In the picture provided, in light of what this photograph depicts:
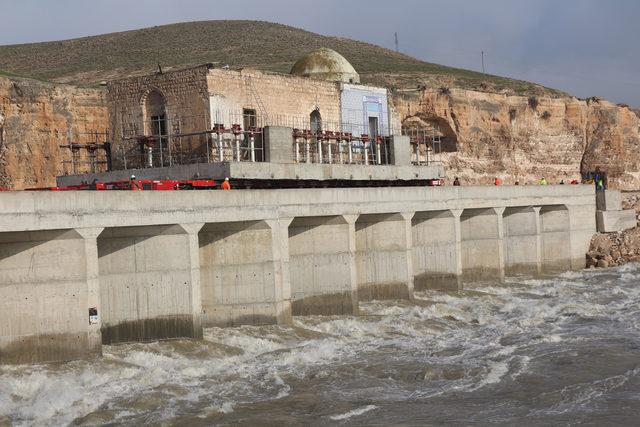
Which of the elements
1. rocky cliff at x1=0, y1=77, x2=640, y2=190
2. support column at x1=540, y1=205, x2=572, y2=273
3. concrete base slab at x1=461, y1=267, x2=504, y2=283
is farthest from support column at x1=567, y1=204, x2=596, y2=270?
rocky cliff at x1=0, y1=77, x2=640, y2=190

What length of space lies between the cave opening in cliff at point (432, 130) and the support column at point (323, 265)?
29.3 meters

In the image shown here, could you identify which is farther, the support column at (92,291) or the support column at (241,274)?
the support column at (241,274)

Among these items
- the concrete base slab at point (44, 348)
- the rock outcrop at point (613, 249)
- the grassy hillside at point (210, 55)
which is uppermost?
the grassy hillside at point (210, 55)

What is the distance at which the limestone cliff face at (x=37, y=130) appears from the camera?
4594cm

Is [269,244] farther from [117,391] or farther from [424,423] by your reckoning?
[424,423]

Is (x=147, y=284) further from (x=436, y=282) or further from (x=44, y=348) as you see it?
(x=436, y=282)

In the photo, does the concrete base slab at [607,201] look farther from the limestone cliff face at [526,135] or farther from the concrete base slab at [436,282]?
the limestone cliff face at [526,135]

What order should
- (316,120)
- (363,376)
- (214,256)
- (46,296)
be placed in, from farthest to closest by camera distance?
(316,120) → (214,256) → (363,376) → (46,296)

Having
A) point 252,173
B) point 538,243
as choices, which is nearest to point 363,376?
point 252,173

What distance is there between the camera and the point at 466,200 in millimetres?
37344

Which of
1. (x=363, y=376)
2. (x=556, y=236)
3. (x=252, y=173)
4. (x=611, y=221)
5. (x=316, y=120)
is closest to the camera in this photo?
(x=363, y=376)

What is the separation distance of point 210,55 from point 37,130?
53.4 m

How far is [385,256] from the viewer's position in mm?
32719

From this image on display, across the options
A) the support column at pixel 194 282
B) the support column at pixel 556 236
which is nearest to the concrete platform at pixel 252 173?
the support column at pixel 194 282
